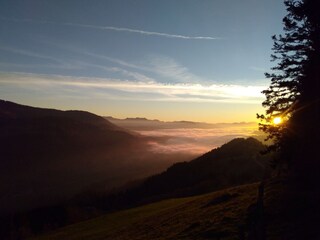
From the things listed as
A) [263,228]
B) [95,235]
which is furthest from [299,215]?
[95,235]

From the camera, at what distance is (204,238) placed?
1190 inches

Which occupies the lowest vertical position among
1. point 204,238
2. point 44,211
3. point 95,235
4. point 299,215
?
point 44,211

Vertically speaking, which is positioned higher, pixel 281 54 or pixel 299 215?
pixel 281 54

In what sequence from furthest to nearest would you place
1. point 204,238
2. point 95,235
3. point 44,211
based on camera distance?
point 44,211 < point 95,235 < point 204,238

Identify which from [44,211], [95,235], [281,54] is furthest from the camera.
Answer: [44,211]

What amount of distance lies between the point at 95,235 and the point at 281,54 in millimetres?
35673

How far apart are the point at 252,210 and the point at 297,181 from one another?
5872 millimetres

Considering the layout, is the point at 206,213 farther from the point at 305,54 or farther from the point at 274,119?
the point at 305,54

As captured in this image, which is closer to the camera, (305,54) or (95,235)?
(305,54)

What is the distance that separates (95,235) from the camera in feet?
180

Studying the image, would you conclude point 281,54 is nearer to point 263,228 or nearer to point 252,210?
point 252,210

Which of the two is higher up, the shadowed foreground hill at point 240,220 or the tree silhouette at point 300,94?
the tree silhouette at point 300,94

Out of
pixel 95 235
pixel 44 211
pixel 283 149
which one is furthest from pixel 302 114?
pixel 44 211

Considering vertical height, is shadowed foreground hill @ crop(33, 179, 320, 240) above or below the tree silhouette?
below
